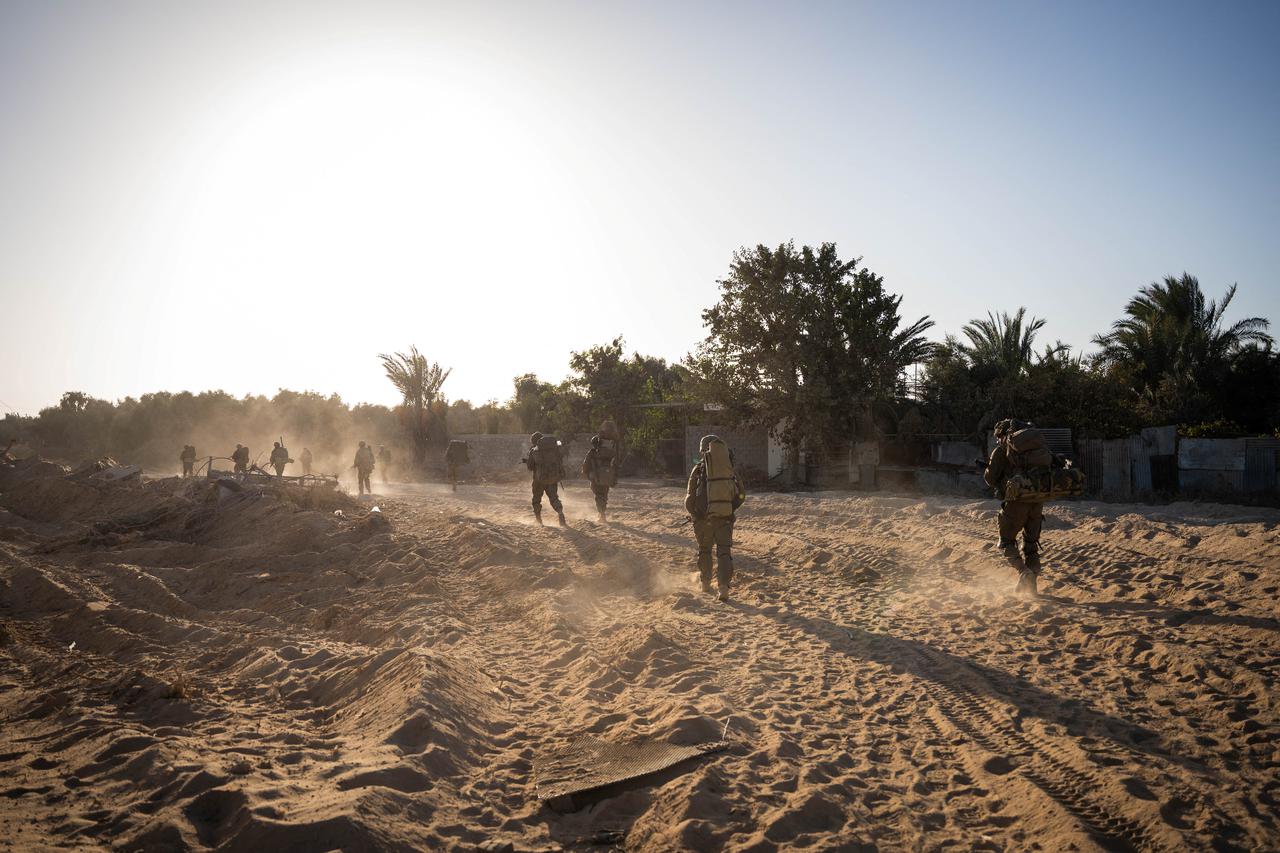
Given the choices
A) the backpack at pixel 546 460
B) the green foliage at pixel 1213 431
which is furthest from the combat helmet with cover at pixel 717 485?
the green foliage at pixel 1213 431

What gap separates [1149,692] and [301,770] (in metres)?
5.05

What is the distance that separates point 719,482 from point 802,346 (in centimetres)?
1442

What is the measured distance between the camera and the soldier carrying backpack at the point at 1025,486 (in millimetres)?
7473

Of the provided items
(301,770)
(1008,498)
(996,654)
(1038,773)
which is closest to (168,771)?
(301,770)

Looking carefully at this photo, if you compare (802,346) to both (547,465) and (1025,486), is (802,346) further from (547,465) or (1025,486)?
(1025,486)

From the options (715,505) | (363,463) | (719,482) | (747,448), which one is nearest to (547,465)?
(719,482)

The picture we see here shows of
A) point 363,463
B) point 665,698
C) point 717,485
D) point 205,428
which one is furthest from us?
point 205,428

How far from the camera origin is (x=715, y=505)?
27.3 feet

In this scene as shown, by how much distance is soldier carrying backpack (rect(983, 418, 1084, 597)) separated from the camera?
294 inches

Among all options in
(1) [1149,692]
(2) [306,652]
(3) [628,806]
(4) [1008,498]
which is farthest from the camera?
(4) [1008,498]

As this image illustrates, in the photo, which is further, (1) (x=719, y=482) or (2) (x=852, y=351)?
(2) (x=852, y=351)

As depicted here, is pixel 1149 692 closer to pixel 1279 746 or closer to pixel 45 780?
pixel 1279 746

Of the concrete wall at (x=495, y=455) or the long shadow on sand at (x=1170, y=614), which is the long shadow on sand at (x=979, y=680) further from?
the concrete wall at (x=495, y=455)

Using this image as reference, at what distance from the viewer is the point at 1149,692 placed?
4.79 metres
